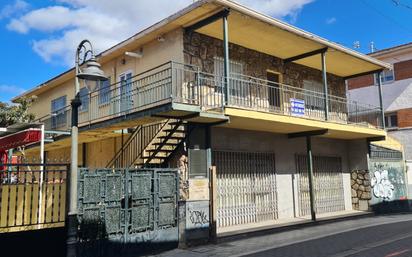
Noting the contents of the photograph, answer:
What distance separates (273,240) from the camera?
11.5 metres

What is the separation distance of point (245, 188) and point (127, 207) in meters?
5.26

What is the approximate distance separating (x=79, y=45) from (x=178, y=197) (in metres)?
4.82

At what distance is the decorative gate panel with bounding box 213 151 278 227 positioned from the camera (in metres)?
12.9

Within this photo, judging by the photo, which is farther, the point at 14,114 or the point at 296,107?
the point at 14,114

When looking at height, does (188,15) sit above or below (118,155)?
above

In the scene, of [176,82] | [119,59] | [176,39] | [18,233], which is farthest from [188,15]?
[18,233]

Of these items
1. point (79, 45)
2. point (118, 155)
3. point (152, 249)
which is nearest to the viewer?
point (79, 45)

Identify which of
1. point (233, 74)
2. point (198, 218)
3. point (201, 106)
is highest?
point (233, 74)

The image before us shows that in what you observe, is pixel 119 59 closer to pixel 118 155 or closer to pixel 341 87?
pixel 118 155

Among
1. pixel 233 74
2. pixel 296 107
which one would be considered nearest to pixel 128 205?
pixel 233 74

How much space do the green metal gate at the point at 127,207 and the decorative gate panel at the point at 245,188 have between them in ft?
8.74

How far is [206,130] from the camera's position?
11789 millimetres

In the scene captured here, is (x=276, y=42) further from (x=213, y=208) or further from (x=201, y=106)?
(x=213, y=208)

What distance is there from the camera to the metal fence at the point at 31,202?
816 cm
